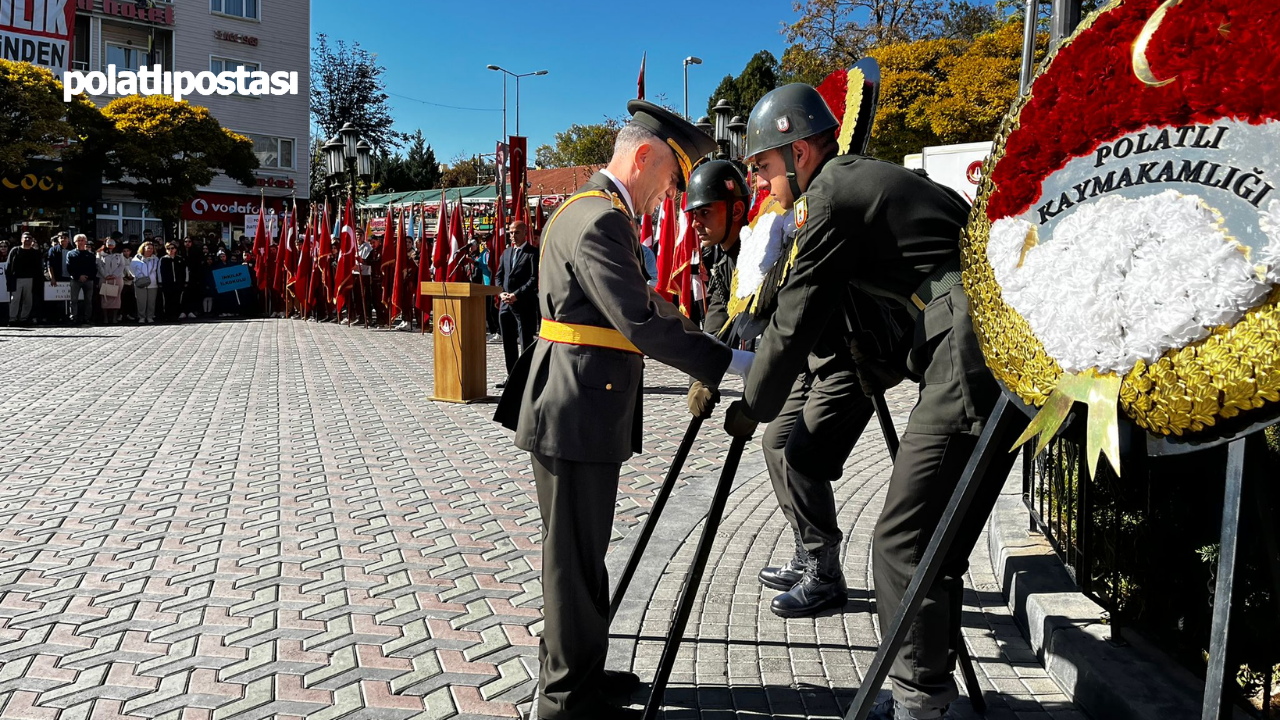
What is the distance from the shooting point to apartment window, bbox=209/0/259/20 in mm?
45156

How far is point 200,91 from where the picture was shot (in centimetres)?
4403

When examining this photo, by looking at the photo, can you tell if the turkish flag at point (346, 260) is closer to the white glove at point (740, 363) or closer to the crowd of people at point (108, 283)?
the crowd of people at point (108, 283)

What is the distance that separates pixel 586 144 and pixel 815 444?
51.9 m

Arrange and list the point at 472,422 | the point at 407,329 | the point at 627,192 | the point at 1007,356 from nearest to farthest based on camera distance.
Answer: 1. the point at 1007,356
2. the point at 627,192
3. the point at 472,422
4. the point at 407,329

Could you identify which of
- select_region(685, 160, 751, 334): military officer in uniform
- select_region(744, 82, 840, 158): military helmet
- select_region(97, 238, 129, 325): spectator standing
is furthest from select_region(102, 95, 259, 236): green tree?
select_region(744, 82, 840, 158): military helmet

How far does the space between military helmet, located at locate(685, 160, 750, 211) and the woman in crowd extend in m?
19.9

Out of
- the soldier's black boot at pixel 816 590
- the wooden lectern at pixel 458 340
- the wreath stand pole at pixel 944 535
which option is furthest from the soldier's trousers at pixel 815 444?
the wooden lectern at pixel 458 340

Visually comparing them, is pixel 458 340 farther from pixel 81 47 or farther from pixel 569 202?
pixel 81 47

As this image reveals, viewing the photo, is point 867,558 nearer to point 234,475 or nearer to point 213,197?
point 234,475

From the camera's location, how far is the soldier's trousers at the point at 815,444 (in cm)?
398

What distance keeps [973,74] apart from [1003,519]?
89.7 feet

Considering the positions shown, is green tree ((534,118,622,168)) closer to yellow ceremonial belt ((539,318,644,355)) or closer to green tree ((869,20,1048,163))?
green tree ((869,20,1048,163))

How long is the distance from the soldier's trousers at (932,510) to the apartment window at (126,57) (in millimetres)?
48389

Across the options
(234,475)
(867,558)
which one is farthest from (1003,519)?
(234,475)
